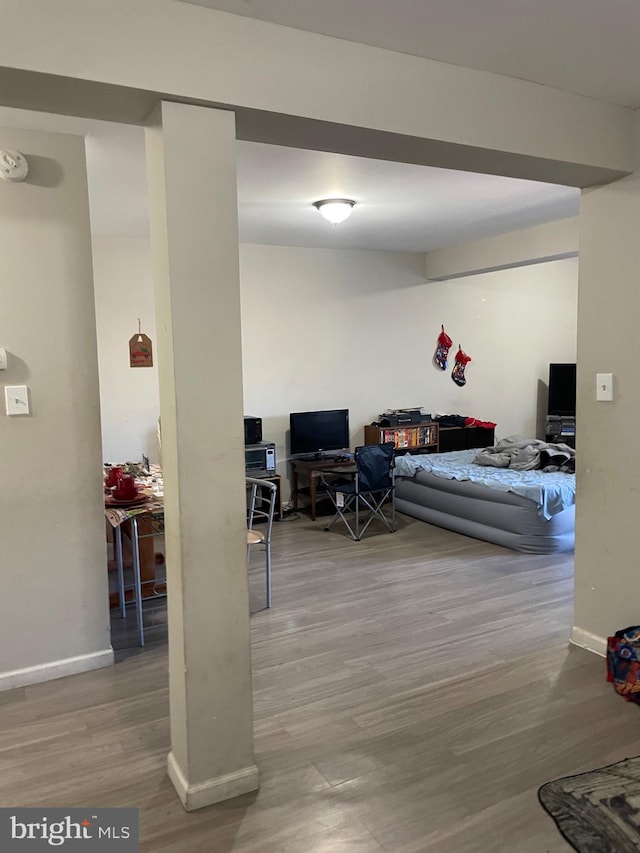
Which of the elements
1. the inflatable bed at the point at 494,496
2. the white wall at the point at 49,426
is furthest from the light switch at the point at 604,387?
the white wall at the point at 49,426

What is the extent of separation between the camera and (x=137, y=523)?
3.58 metres

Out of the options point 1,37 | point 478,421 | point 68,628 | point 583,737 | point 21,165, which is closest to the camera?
point 1,37

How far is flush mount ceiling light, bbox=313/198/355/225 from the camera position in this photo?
426 cm

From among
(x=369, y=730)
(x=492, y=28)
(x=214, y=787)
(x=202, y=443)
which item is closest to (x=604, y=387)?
(x=492, y=28)

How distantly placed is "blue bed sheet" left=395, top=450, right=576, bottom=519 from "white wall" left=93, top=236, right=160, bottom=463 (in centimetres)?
234

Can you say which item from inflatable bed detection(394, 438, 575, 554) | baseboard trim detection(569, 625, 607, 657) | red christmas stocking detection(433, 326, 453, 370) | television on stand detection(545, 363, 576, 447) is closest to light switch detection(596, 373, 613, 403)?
baseboard trim detection(569, 625, 607, 657)

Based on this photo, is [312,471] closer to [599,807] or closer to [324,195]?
[324,195]

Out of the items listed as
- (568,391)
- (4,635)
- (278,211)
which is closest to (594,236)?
(278,211)

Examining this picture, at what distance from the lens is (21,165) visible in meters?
2.70

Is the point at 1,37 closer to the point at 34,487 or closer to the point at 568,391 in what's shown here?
the point at 34,487

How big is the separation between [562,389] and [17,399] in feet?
20.6

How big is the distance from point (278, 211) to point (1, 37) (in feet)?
9.96

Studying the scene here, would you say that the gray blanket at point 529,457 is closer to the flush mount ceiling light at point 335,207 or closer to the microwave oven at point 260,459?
the microwave oven at point 260,459

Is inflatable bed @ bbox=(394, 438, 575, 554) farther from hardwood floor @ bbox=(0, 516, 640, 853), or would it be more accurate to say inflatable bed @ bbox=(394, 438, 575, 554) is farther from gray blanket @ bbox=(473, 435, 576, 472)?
hardwood floor @ bbox=(0, 516, 640, 853)
